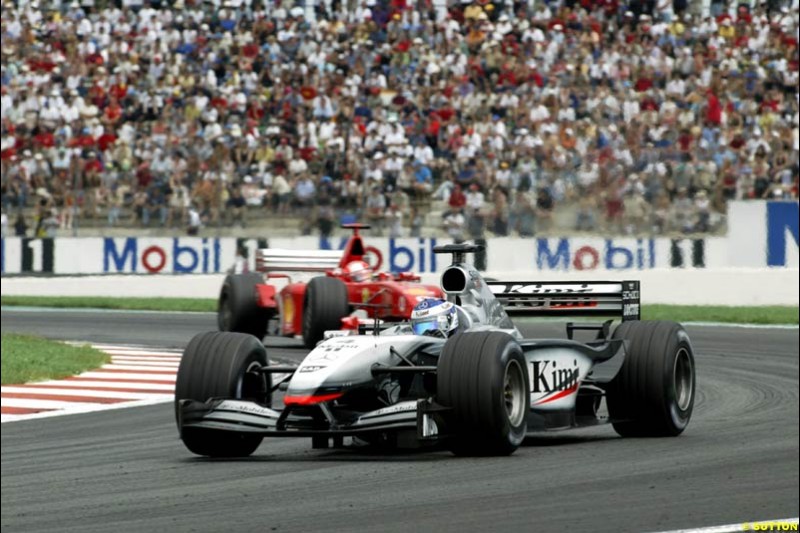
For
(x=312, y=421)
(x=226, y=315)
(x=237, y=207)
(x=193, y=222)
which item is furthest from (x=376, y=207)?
(x=312, y=421)

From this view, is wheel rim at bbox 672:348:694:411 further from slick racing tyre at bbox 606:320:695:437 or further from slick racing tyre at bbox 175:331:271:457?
slick racing tyre at bbox 175:331:271:457

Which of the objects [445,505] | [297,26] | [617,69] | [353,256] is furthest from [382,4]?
[445,505]

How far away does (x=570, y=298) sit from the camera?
4203 mm

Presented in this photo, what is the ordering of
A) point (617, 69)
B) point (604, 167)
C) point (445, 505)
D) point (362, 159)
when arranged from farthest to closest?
point (617, 69), point (362, 159), point (604, 167), point (445, 505)

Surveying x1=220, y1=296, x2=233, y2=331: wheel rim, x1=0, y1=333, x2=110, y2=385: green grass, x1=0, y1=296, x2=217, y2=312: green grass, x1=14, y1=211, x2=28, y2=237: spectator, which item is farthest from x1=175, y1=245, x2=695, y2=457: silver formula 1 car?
x1=14, y1=211, x2=28, y2=237: spectator

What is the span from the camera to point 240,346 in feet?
21.8

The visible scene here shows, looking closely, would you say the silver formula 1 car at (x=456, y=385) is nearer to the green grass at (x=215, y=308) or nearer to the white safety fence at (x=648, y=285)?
the white safety fence at (x=648, y=285)

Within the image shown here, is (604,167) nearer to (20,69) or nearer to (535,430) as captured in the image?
(535,430)

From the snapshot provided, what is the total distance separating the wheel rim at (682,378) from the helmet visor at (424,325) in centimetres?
100

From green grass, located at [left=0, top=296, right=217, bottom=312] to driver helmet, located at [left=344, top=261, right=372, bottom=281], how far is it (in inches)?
422

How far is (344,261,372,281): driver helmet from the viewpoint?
647 inches

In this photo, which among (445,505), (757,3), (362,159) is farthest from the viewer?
(757,3)

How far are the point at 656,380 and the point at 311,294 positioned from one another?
5.30 meters

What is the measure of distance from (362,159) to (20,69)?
8697 mm
